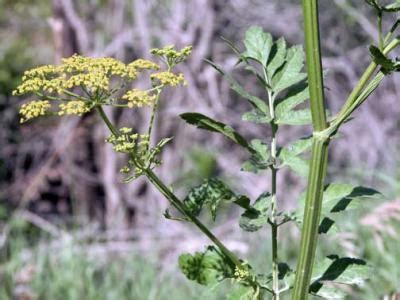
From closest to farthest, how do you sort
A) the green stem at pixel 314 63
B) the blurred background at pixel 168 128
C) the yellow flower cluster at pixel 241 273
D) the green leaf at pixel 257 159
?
the green stem at pixel 314 63 < the yellow flower cluster at pixel 241 273 < the green leaf at pixel 257 159 < the blurred background at pixel 168 128

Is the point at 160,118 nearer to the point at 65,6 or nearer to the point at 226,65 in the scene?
the point at 226,65

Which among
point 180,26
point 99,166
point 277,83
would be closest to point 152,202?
point 99,166

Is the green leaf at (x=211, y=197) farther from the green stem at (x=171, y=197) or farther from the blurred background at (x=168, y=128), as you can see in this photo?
the blurred background at (x=168, y=128)

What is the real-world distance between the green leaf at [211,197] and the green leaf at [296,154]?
7.6 inches

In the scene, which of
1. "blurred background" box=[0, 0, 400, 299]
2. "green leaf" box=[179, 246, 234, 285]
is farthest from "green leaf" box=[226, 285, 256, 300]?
"blurred background" box=[0, 0, 400, 299]

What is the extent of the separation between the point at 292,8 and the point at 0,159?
341 cm

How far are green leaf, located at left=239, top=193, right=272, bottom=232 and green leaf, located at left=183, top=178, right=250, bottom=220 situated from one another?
0.03m

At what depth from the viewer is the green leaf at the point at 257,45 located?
172 cm

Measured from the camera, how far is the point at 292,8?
8336 mm

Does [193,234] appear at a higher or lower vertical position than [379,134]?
lower

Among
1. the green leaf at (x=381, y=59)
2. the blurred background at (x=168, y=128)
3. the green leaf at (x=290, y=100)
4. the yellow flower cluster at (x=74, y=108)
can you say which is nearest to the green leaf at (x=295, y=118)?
the green leaf at (x=290, y=100)

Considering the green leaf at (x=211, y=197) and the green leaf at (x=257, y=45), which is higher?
the green leaf at (x=257, y=45)

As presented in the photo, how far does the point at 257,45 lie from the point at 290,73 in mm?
107

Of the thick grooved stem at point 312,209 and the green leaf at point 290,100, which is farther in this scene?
the green leaf at point 290,100
